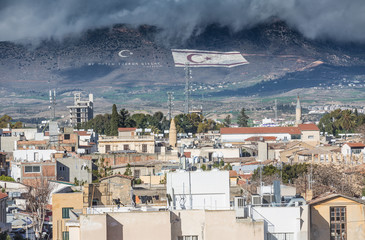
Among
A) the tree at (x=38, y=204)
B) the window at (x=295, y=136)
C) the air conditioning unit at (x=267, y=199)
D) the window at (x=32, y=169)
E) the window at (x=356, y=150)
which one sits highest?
the window at (x=295, y=136)

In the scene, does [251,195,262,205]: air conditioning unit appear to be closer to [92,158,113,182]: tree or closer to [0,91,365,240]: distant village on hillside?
[0,91,365,240]: distant village on hillside

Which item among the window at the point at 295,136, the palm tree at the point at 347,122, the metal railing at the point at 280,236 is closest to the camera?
the metal railing at the point at 280,236

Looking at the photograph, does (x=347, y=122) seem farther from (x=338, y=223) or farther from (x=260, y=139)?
(x=338, y=223)

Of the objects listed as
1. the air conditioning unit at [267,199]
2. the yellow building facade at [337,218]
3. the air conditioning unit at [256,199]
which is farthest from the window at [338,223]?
the air conditioning unit at [256,199]

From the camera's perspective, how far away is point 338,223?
53.3 feet

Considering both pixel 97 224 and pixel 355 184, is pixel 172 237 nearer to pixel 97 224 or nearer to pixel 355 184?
pixel 97 224

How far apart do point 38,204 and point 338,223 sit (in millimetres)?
12580

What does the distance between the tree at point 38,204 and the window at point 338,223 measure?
1029cm

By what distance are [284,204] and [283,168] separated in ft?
64.5

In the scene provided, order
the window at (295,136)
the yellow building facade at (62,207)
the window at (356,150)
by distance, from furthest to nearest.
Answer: the window at (295,136) < the window at (356,150) < the yellow building facade at (62,207)

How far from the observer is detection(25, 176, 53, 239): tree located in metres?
25.4

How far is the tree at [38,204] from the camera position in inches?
1000

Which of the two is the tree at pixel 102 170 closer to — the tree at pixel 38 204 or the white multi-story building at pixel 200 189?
the tree at pixel 38 204

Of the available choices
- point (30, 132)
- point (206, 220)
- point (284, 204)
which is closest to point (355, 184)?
point (284, 204)
